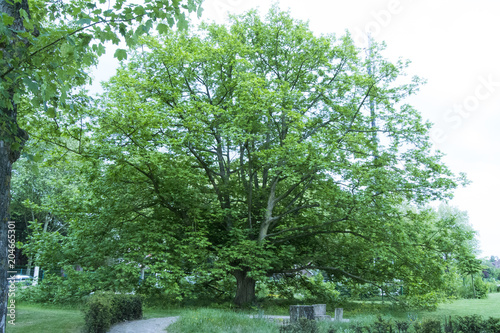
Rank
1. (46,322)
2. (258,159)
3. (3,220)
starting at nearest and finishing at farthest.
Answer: (3,220)
(46,322)
(258,159)

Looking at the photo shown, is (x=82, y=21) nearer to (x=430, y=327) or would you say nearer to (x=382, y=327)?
(x=382, y=327)

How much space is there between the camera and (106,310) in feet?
33.2

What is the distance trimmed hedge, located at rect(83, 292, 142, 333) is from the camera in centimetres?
982

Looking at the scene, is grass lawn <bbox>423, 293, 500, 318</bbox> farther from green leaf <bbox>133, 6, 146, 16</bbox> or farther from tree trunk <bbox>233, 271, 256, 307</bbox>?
green leaf <bbox>133, 6, 146, 16</bbox>

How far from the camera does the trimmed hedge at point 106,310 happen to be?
982 centimetres

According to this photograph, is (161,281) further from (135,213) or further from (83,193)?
(83,193)

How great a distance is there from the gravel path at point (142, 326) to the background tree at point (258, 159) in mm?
1503

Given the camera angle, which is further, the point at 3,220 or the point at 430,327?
the point at 430,327

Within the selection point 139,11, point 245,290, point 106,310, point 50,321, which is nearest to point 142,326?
point 106,310

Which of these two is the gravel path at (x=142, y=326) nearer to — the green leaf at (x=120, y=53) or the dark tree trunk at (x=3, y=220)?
the dark tree trunk at (x=3, y=220)

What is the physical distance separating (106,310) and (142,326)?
1.63 meters

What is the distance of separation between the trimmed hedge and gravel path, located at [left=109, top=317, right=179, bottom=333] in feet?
0.80

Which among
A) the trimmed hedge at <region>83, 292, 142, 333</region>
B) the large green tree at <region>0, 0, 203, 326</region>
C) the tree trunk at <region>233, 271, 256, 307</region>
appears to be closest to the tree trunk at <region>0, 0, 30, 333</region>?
the large green tree at <region>0, 0, 203, 326</region>

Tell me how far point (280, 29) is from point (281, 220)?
333 inches
